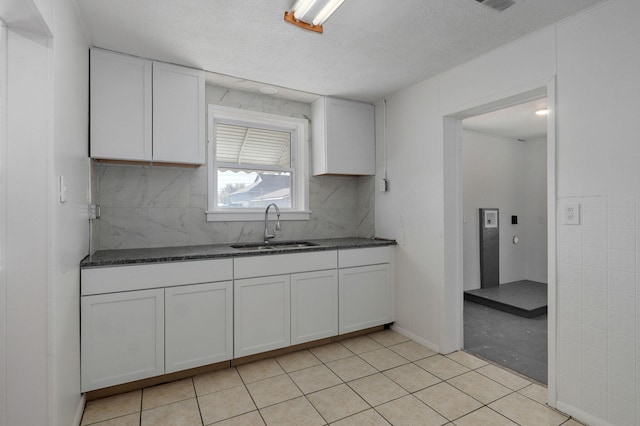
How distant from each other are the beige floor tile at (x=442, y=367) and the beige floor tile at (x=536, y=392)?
1.32 feet

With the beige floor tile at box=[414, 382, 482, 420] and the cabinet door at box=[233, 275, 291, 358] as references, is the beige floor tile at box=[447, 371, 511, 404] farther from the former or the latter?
the cabinet door at box=[233, 275, 291, 358]

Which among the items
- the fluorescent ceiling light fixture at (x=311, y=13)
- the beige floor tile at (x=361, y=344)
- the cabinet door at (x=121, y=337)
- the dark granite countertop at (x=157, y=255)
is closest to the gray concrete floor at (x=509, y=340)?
the beige floor tile at (x=361, y=344)

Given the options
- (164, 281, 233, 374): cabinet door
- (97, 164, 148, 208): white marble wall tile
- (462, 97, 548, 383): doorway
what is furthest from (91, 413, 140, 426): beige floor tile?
(462, 97, 548, 383): doorway

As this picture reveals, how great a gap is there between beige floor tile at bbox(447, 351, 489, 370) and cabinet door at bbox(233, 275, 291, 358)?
1398 mm

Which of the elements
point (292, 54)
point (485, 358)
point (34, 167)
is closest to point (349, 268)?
point (485, 358)

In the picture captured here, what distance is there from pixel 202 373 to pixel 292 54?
249cm

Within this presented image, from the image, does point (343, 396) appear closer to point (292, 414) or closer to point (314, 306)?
point (292, 414)

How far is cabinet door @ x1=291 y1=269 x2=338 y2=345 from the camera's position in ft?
9.16

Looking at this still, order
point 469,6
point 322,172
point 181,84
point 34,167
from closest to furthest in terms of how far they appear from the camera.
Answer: point 34,167, point 469,6, point 181,84, point 322,172

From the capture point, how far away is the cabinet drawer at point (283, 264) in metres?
2.56

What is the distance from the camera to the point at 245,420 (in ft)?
6.34

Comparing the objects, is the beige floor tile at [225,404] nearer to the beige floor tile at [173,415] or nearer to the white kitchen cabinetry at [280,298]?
the beige floor tile at [173,415]

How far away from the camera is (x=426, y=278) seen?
9.84ft

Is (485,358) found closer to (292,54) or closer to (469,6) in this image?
(469,6)
